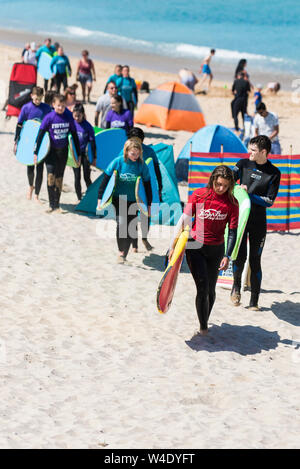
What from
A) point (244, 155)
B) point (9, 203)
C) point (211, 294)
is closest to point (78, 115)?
point (9, 203)

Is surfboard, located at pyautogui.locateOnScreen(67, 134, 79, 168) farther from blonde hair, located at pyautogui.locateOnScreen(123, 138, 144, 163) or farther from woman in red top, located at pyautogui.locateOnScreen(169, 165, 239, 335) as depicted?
woman in red top, located at pyautogui.locateOnScreen(169, 165, 239, 335)

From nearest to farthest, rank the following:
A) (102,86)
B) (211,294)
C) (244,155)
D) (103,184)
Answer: (211,294) → (103,184) → (244,155) → (102,86)

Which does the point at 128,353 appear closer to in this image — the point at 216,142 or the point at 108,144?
the point at 108,144

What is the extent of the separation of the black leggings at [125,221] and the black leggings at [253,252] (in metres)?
1.45

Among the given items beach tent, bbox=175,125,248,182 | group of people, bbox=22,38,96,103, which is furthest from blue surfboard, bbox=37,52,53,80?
beach tent, bbox=175,125,248,182

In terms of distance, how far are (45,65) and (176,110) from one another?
424 centimetres

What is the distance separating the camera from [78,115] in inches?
397

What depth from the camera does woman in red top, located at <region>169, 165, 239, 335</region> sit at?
5.77 m

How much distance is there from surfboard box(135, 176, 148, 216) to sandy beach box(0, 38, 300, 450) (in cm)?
71

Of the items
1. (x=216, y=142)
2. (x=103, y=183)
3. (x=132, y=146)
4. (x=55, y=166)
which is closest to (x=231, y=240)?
(x=132, y=146)

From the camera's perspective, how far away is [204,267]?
19.4ft
